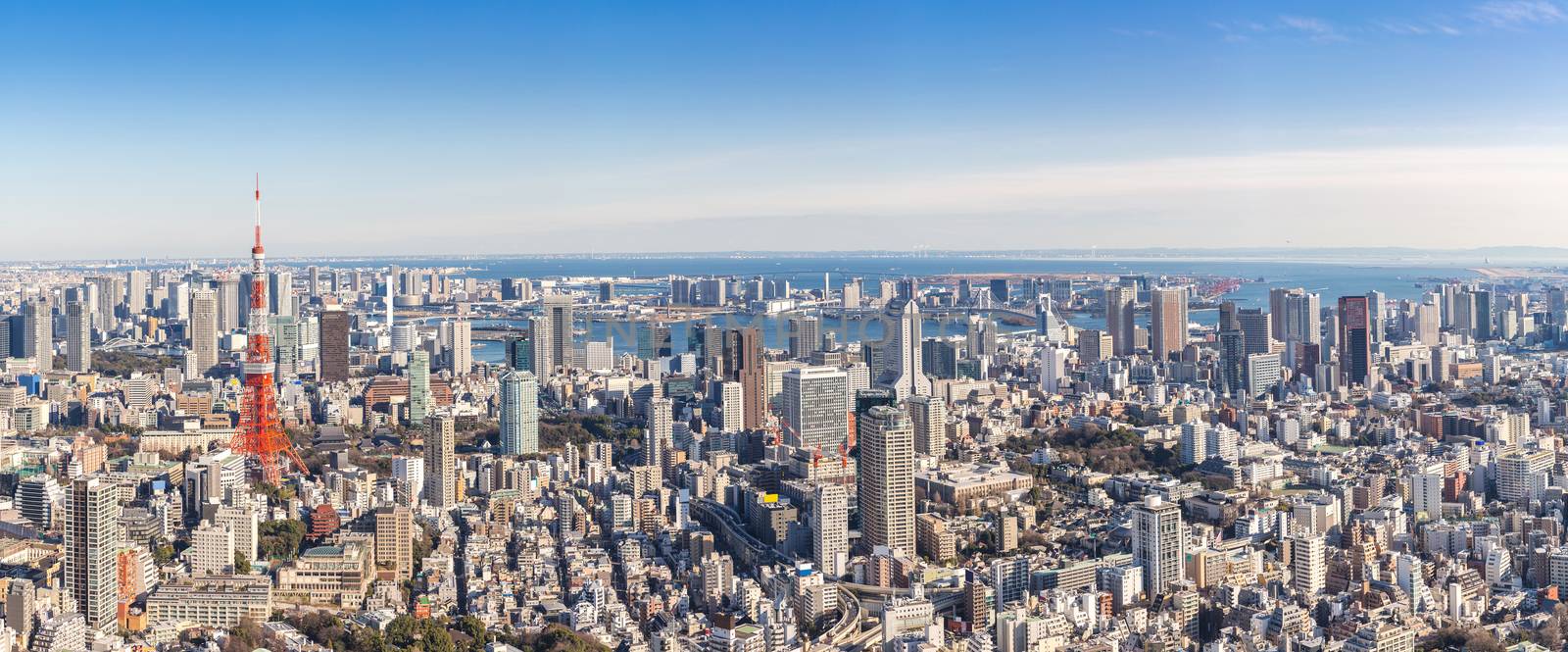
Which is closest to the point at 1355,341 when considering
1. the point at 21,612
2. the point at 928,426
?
the point at 928,426

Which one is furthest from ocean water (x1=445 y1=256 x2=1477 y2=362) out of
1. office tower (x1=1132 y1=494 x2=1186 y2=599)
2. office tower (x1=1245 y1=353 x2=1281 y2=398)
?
office tower (x1=1132 y1=494 x2=1186 y2=599)

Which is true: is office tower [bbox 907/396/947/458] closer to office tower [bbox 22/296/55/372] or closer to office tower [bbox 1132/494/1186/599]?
office tower [bbox 1132/494/1186/599]

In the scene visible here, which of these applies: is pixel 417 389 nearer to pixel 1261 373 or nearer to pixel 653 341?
pixel 653 341

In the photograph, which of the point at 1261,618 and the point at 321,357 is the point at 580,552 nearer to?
the point at 1261,618

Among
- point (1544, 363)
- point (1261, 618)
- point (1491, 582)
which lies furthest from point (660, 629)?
point (1544, 363)

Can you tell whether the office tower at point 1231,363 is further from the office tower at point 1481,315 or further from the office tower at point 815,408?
the office tower at point 815,408
